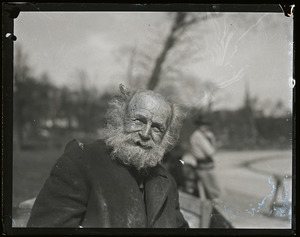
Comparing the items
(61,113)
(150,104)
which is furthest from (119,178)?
(61,113)

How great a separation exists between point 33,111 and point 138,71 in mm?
950

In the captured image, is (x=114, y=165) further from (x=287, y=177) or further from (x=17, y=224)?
(x=287, y=177)

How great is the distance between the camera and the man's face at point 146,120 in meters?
2.28

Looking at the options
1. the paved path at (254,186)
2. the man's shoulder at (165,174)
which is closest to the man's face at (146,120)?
the man's shoulder at (165,174)

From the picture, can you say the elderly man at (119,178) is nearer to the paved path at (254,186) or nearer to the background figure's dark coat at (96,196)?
the background figure's dark coat at (96,196)

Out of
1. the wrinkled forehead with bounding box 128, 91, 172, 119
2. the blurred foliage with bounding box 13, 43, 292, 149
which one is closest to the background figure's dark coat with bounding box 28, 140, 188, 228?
the blurred foliage with bounding box 13, 43, 292, 149

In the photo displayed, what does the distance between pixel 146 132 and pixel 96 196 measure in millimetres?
598

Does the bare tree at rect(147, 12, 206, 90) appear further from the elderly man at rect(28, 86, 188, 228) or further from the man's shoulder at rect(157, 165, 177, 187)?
the man's shoulder at rect(157, 165, 177, 187)

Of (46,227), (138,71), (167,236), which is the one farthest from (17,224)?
(138,71)

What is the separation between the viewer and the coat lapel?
2315 millimetres

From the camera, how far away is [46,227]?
2.27 metres

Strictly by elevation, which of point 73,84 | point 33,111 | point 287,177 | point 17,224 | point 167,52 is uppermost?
point 167,52

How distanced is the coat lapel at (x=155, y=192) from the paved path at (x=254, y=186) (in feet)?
1.86

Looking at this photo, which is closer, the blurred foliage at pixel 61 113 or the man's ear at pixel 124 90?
the man's ear at pixel 124 90
